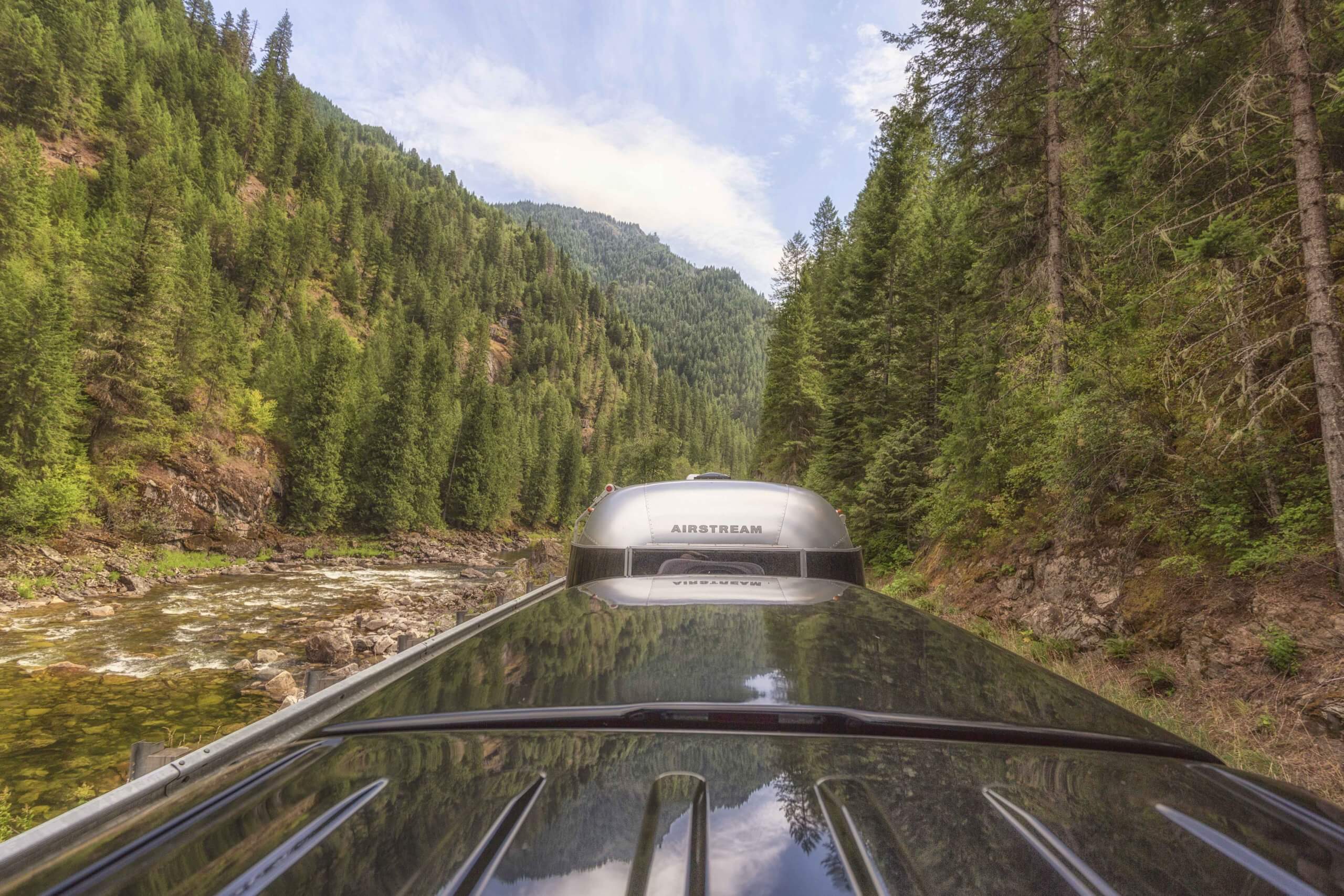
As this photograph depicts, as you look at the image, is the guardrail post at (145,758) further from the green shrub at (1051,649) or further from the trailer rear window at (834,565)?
the green shrub at (1051,649)

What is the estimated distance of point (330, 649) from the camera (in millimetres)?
13836

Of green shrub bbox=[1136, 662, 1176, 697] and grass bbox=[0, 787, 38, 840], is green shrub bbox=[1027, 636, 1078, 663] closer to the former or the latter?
green shrub bbox=[1136, 662, 1176, 697]

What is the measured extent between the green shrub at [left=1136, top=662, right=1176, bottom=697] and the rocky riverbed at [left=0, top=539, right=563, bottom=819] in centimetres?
803

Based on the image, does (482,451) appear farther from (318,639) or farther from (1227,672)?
(1227,672)

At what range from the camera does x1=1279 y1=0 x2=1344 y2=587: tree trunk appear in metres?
5.66

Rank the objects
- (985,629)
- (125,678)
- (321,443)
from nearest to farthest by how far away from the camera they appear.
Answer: (985,629) → (125,678) → (321,443)

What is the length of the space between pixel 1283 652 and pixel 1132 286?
6147 mm

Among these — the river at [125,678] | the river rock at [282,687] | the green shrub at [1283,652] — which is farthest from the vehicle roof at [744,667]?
the river rock at [282,687]

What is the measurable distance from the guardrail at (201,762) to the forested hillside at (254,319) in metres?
30.9

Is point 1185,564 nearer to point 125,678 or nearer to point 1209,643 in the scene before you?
point 1209,643

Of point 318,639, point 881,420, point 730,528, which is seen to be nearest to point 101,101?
point 318,639

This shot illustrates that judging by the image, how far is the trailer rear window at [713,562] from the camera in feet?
10.6

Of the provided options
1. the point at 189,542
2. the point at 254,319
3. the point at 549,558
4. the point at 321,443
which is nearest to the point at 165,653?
the point at 549,558

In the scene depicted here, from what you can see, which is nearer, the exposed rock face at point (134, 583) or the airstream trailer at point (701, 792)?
the airstream trailer at point (701, 792)
